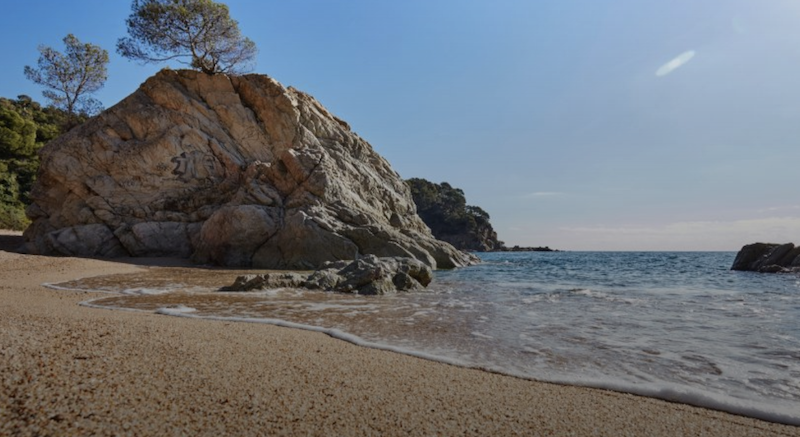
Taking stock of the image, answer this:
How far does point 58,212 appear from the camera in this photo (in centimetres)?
2170

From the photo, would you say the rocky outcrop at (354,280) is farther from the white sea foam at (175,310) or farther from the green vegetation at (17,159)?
the green vegetation at (17,159)

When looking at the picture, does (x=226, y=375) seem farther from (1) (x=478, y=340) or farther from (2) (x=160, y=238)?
(2) (x=160, y=238)

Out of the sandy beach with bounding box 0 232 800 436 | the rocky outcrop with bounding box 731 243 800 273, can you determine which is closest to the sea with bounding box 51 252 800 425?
the sandy beach with bounding box 0 232 800 436

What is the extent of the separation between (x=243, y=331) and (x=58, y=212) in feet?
74.3

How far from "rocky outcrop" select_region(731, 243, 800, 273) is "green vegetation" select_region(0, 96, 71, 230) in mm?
45760

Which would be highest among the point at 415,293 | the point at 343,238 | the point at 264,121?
the point at 264,121

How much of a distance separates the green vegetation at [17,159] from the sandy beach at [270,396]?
3620 centimetres

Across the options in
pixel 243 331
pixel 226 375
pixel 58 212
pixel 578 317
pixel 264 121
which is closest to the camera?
pixel 226 375

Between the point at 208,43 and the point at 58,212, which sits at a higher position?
the point at 208,43

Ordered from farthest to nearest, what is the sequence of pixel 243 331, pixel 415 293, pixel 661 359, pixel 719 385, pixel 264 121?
1. pixel 264 121
2. pixel 415 293
3. pixel 243 331
4. pixel 661 359
5. pixel 719 385

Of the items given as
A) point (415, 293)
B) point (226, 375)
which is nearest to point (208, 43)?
point (415, 293)

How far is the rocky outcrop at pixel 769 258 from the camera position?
2219 centimetres

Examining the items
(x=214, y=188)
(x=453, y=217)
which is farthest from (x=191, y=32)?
(x=453, y=217)

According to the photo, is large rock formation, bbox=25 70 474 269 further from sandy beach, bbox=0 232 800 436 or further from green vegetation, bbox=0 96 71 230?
sandy beach, bbox=0 232 800 436
